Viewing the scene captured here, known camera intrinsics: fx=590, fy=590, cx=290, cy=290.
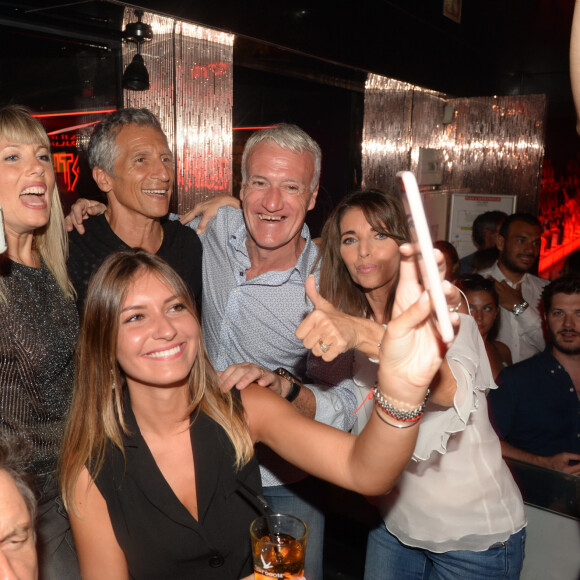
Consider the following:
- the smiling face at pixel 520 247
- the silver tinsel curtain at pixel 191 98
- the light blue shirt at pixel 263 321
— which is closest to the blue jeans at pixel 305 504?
the light blue shirt at pixel 263 321

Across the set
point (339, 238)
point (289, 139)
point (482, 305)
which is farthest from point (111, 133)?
point (482, 305)

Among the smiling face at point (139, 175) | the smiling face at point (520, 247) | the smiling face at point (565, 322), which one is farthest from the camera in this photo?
the smiling face at point (520, 247)

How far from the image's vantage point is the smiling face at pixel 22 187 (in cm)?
201

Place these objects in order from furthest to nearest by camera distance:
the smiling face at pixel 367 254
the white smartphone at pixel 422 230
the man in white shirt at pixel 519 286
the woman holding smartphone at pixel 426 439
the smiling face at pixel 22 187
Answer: the man in white shirt at pixel 519 286, the smiling face at pixel 367 254, the smiling face at pixel 22 187, the woman holding smartphone at pixel 426 439, the white smartphone at pixel 422 230

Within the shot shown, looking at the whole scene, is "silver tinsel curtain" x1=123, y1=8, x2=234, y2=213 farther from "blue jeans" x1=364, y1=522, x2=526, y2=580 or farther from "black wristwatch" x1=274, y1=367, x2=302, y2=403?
"blue jeans" x1=364, y1=522, x2=526, y2=580

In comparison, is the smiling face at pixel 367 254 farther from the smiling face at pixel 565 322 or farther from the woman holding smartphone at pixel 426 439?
the smiling face at pixel 565 322

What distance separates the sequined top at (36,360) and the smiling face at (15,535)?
58cm

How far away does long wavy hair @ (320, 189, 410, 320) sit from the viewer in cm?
220

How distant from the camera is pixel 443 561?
193cm

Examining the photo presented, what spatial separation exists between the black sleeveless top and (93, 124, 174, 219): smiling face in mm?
1055

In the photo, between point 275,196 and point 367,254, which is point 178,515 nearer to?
point 367,254

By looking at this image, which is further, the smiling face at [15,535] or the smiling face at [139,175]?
the smiling face at [139,175]

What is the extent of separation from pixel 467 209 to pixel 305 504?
5.49 meters

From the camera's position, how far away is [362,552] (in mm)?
2895
